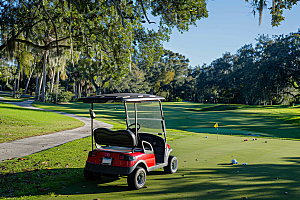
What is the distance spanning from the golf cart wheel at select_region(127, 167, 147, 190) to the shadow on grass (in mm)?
126

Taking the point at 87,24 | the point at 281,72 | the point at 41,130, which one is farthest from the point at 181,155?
the point at 281,72

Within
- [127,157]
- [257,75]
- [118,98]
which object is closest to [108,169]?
[127,157]

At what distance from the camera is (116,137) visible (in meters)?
4.67

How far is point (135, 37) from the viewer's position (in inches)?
460

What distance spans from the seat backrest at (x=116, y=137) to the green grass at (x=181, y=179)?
0.83 metres

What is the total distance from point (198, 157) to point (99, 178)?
10.3 feet

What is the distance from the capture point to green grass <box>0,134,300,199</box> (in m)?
4.15

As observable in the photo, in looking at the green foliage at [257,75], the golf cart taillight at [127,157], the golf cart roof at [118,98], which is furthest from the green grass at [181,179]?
the green foliage at [257,75]

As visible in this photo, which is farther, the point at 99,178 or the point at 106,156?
the point at 99,178

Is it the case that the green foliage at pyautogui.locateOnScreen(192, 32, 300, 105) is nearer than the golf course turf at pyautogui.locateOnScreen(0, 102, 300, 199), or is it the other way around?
the golf course turf at pyautogui.locateOnScreen(0, 102, 300, 199)

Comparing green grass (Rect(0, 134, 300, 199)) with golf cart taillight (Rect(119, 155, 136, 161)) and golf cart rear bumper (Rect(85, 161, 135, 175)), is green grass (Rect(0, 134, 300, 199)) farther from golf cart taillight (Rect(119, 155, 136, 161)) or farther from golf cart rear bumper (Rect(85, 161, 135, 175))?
golf cart taillight (Rect(119, 155, 136, 161))

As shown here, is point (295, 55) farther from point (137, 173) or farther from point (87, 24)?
point (137, 173)

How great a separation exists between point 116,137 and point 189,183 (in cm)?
165

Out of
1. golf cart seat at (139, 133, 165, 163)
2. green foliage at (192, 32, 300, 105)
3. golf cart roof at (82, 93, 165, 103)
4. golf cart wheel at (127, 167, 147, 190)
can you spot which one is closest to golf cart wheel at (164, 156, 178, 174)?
golf cart seat at (139, 133, 165, 163)
